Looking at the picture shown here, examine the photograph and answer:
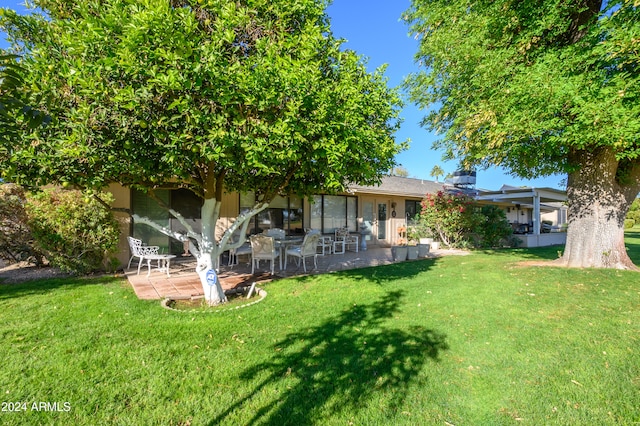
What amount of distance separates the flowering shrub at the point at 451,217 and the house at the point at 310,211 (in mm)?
1744

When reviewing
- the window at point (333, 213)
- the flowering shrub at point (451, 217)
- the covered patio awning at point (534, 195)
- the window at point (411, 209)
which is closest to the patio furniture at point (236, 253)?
the window at point (333, 213)

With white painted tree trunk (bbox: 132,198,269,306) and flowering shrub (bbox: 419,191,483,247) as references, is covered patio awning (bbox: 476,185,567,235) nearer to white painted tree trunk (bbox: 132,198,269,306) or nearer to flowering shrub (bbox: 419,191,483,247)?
flowering shrub (bbox: 419,191,483,247)

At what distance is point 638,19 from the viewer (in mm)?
5277

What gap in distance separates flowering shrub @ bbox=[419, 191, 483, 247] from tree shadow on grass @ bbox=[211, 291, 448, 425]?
10657 mm

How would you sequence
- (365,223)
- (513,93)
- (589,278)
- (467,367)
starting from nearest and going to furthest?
(467,367) → (513,93) → (589,278) → (365,223)

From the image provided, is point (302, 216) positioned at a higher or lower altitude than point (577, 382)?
higher

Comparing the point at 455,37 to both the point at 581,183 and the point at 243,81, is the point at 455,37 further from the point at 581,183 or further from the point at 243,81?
the point at 243,81

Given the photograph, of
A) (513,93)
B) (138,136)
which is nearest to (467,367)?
(138,136)

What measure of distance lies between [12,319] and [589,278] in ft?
38.2

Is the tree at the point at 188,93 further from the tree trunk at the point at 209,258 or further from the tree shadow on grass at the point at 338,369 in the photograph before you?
the tree shadow on grass at the point at 338,369

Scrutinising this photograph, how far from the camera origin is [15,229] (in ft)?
25.7

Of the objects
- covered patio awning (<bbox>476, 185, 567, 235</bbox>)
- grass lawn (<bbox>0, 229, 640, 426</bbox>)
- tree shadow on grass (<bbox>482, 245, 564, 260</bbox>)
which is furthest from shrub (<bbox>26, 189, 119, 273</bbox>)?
covered patio awning (<bbox>476, 185, 567, 235</bbox>)

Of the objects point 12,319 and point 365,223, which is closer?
point 12,319

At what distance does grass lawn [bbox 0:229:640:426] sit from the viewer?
271 centimetres
